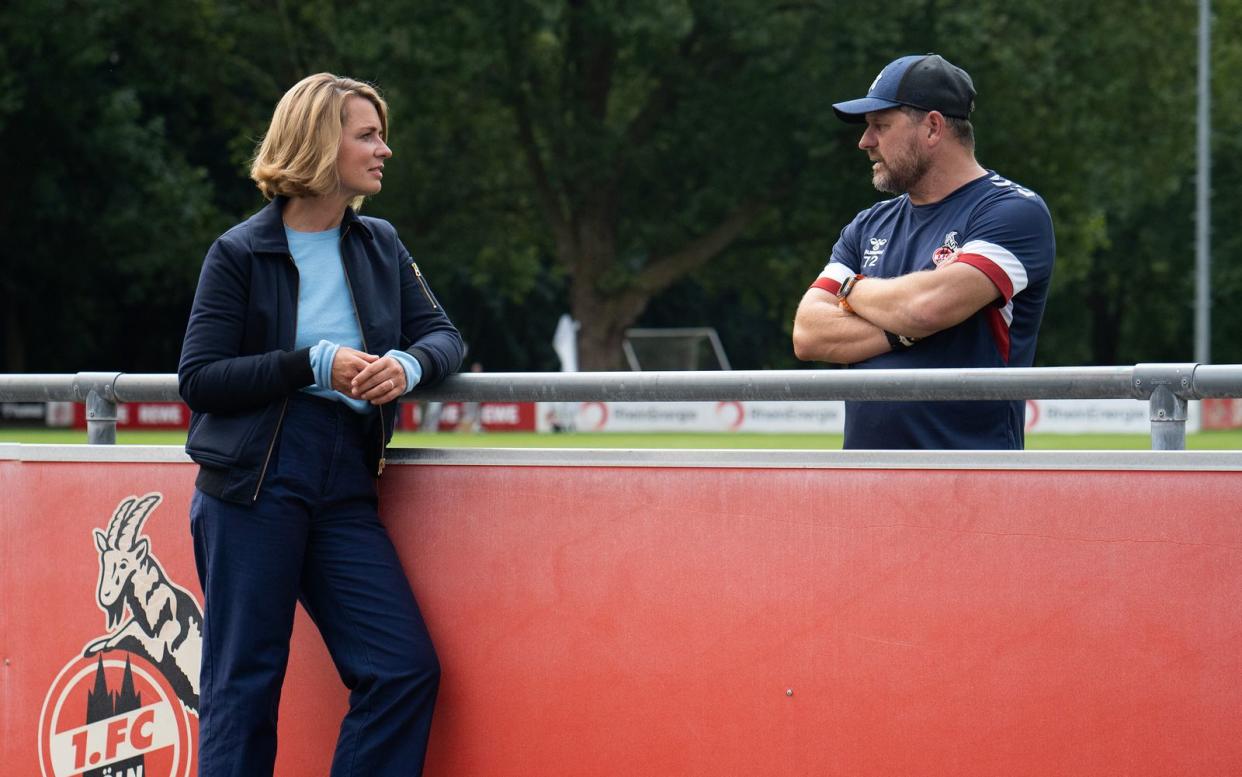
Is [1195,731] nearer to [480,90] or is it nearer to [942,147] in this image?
[942,147]

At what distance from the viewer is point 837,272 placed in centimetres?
364

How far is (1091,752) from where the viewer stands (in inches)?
116

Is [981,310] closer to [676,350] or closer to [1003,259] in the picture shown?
[1003,259]

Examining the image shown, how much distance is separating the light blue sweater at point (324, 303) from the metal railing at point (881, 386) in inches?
7.3

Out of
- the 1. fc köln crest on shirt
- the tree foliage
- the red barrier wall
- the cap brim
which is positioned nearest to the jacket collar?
the red barrier wall

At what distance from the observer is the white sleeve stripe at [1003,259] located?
3338 mm

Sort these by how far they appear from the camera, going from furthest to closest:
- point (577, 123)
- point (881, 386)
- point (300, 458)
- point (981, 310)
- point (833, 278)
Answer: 1. point (577, 123)
2. point (833, 278)
3. point (981, 310)
4. point (300, 458)
5. point (881, 386)

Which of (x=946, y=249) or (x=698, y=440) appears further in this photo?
(x=698, y=440)

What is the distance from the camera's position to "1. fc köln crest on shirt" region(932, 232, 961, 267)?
11.3ft

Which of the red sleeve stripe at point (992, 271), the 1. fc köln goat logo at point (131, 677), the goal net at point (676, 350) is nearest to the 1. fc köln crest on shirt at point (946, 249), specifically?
the red sleeve stripe at point (992, 271)

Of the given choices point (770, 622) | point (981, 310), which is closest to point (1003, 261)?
point (981, 310)

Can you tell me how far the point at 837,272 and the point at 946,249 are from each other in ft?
0.91

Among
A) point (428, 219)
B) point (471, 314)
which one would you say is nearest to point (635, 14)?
point (428, 219)

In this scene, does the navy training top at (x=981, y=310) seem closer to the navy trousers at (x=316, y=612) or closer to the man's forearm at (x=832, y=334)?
the man's forearm at (x=832, y=334)
